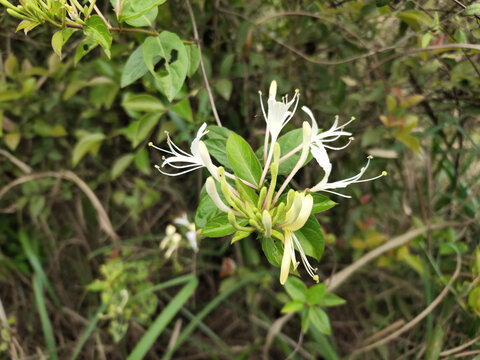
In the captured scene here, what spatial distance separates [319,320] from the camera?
77 cm

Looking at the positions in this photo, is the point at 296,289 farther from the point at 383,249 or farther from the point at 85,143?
the point at 85,143

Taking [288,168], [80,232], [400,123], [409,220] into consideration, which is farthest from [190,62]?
[80,232]

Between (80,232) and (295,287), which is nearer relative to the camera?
(295,287)

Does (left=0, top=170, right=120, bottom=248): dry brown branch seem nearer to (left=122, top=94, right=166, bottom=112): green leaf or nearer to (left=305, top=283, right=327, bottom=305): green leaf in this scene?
(left=122, top=94, right=166, bottom=112): green leaf

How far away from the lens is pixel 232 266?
118cm

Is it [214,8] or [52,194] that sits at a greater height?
[214,8]

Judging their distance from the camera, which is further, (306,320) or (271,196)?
(306,320)

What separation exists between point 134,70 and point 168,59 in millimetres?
60

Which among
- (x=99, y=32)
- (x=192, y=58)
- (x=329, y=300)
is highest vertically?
(x=99, y=32)

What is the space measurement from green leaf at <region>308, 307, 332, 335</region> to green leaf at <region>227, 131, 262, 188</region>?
15.6 inches

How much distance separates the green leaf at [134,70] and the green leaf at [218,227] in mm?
263

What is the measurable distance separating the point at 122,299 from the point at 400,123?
90 centimetres

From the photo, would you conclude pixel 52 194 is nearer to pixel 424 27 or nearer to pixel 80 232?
pixel 80 232

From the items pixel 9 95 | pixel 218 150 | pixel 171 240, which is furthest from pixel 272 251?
pixel 9 95
